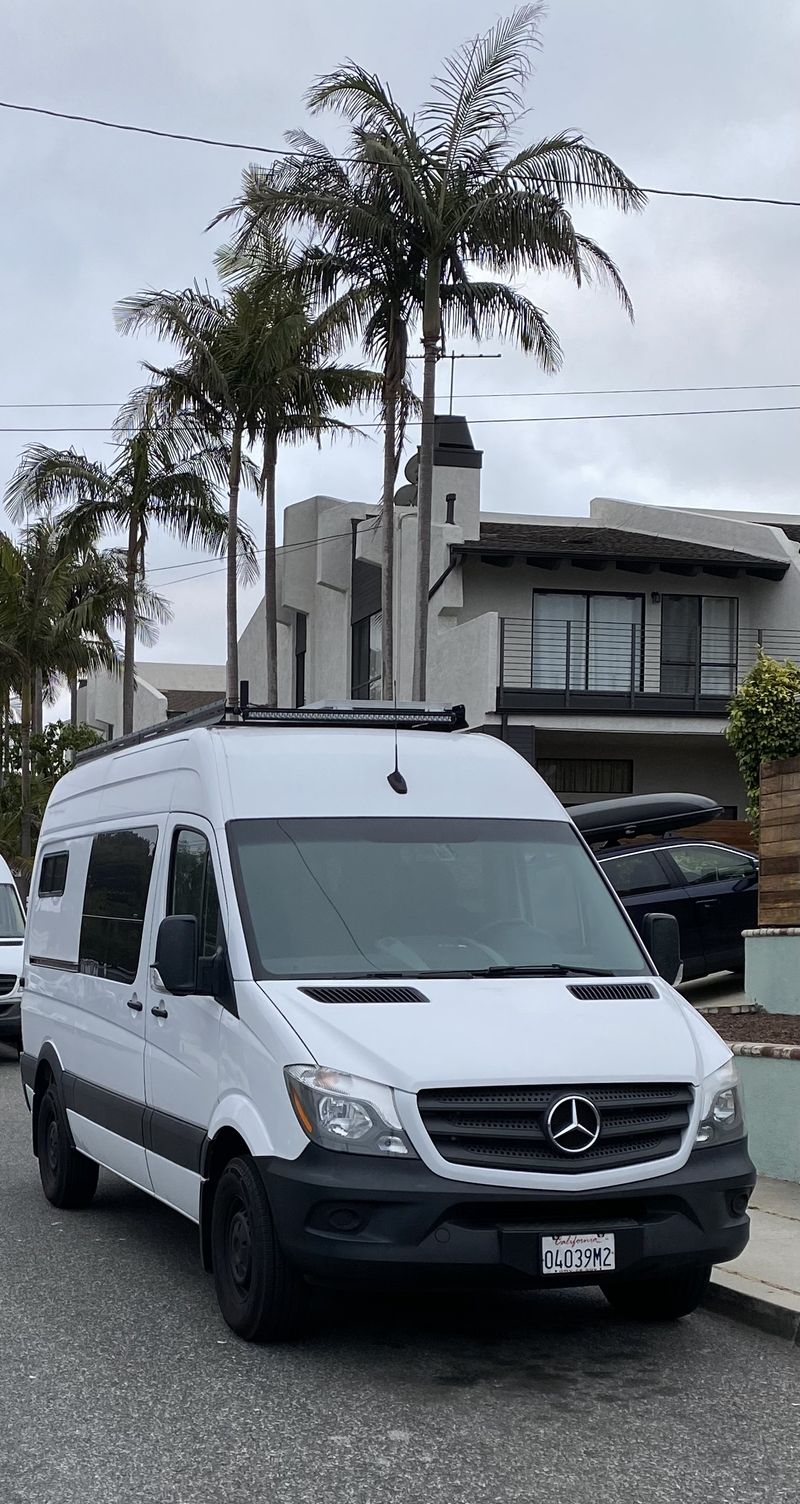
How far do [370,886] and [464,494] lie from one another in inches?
1029

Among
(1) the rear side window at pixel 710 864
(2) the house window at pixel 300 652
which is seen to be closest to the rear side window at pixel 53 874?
(1) the rear side window at pixel 710 864

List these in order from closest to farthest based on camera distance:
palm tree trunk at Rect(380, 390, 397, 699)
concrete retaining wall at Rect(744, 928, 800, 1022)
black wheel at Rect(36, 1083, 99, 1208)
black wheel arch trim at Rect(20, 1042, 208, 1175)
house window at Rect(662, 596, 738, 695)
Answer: black wheel arch trim at Rect(20, 1042, 208, 1175) < black wheel at Rect(36, 1083, 99, 1208) < concrete retaining wall at Rect(744, 928, 800, 1022) < palm tree trunk at Rect(380, 390, 397, 699) < house window at Rect(662, 596, 738, 695)

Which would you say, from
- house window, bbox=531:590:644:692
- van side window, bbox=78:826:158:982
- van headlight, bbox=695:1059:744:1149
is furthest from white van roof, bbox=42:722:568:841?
house window, bbox=531:590:644:692

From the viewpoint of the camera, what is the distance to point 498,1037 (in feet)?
19.8

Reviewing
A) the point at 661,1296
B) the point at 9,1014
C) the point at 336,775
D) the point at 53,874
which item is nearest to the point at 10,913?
the point at 9,1014

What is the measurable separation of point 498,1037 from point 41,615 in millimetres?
31051

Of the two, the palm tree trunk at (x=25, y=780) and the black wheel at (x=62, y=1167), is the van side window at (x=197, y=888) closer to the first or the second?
the black wheel at (x=62, y=1167)

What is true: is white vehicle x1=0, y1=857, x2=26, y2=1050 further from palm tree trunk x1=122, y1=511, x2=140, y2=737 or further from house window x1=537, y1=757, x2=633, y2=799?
palm tree trunk x1=122, y1=511, x2=140, y2=737

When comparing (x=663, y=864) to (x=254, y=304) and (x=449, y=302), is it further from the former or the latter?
(x=254, y=304)

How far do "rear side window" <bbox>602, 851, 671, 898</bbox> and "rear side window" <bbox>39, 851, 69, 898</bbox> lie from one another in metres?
8.03

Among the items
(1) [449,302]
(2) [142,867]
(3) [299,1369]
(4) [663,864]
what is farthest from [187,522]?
(3) [299,1369]

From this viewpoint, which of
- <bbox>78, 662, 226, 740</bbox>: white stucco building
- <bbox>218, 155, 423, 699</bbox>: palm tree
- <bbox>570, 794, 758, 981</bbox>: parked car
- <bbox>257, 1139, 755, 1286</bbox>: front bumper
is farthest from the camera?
<bbox>78, 662, 226, 740</bbox>: white stucco building

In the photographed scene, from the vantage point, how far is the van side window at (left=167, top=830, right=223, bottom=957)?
22.9ft

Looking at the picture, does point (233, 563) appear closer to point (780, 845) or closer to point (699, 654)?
point (699, 654)
